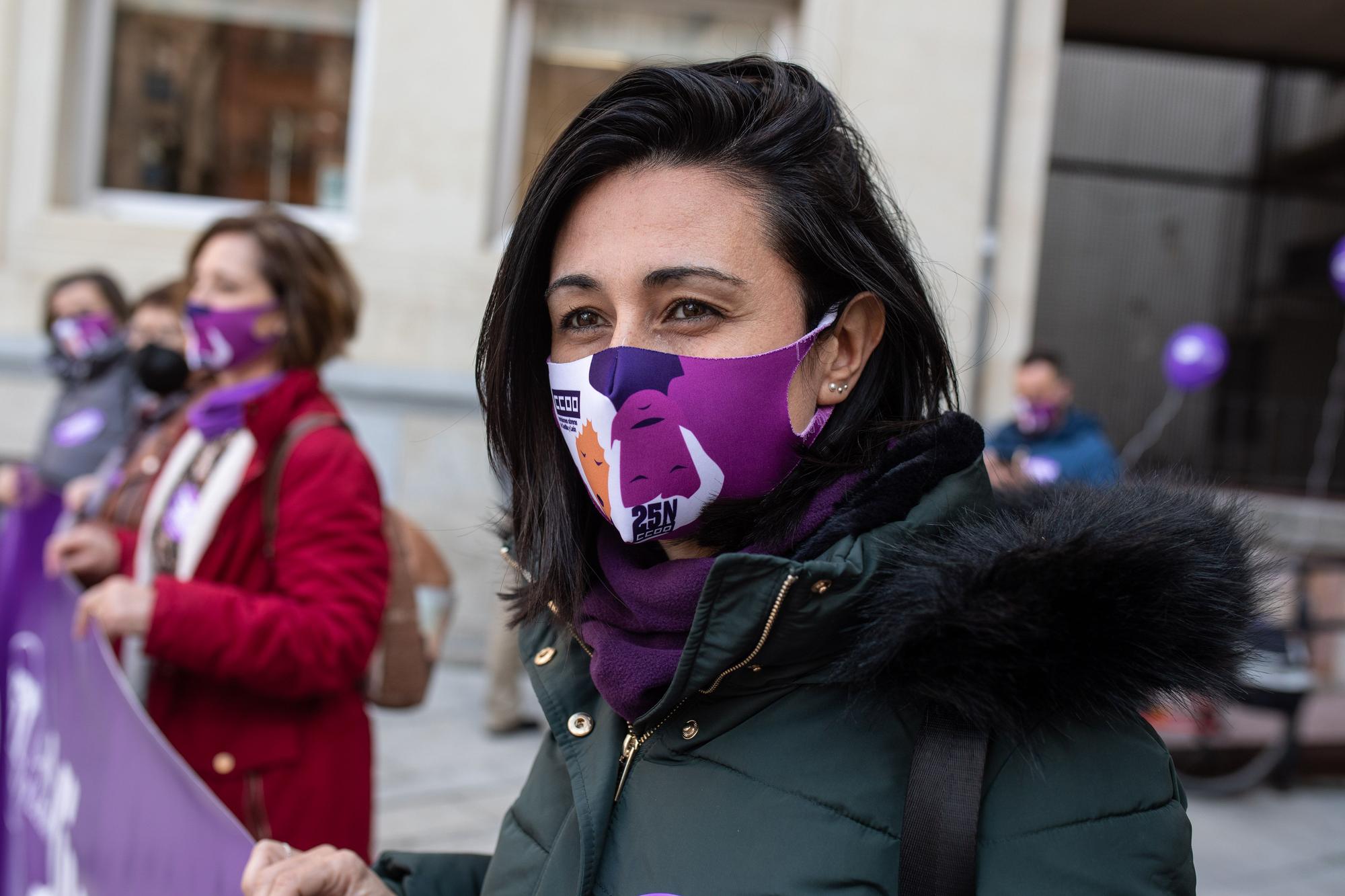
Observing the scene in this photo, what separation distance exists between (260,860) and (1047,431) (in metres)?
5.67

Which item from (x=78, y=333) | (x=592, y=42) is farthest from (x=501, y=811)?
(x=592, y=42)

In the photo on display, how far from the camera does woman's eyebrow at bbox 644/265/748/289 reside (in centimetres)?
136

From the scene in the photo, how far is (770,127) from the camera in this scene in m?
1.44

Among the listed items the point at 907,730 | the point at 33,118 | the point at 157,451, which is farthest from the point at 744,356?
the point at 33,118

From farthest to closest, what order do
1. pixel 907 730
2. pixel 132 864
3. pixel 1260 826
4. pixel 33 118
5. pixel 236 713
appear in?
pixel 33 118 < pixel 1260 826 < pixel 236 713 < pixel 132 864 < pixel 907 730

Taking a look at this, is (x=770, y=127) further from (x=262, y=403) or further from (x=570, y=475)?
(x=262, y=403)

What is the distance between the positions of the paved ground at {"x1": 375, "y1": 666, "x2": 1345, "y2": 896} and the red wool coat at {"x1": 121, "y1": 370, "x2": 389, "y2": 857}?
6.53ft

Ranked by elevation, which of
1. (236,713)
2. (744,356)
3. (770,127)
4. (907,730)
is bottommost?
(236,713)

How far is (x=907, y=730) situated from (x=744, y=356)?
476 mm

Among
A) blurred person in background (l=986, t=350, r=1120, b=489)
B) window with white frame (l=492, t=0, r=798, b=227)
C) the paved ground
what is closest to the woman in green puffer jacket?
the paved ground

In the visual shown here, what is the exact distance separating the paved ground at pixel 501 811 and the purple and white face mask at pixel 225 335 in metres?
2.20

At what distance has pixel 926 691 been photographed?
1164 millimetres

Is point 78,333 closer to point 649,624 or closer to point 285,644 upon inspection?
point 285,644

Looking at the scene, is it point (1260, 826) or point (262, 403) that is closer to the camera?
point (262, 403)
